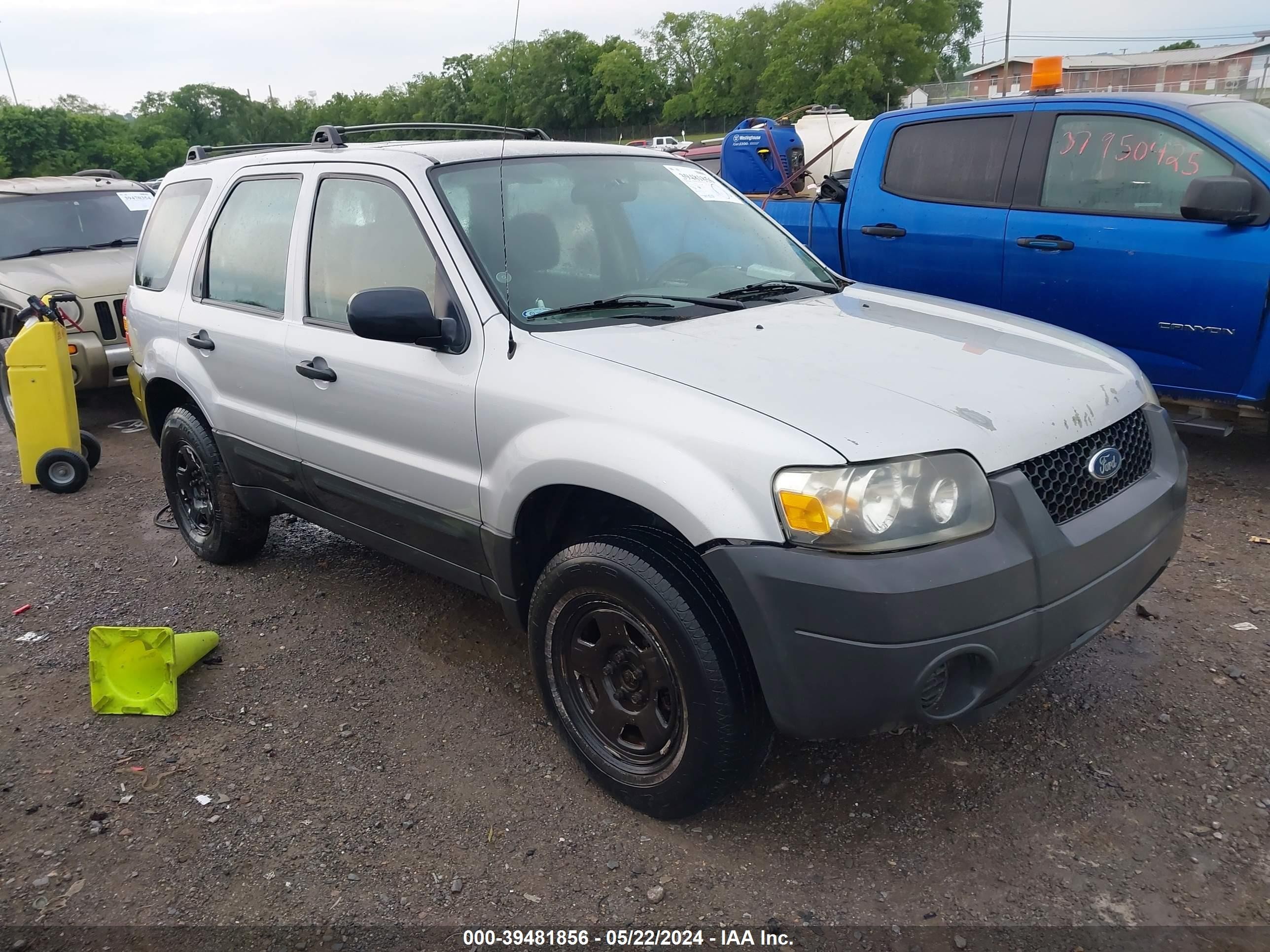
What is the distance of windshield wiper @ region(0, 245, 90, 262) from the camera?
8078 millimetres

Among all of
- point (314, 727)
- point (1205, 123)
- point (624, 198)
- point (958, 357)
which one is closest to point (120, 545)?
point (314, 727)

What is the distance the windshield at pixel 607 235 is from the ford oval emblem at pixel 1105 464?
1230mm

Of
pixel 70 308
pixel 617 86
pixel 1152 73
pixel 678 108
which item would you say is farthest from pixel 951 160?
pixel 1152 73

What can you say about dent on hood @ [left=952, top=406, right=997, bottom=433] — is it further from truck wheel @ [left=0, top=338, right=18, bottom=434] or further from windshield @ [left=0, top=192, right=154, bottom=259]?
windshield @ [left=0, top=192, right=154, bottom=259]

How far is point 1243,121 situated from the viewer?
16.5 ft

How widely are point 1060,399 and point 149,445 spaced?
6.70m

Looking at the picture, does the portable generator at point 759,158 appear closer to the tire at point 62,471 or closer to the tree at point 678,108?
the tire at point 62,471

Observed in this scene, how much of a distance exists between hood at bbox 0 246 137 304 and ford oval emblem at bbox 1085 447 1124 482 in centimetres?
719

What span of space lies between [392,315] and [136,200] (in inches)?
303

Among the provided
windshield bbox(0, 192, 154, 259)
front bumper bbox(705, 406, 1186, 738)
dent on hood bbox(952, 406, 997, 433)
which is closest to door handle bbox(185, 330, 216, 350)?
front bumper bbox(705, 406, 1186, 738)

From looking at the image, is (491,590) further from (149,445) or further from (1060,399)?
(149,445)

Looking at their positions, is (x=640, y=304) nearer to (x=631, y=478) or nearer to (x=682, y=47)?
(x=631, y=478)

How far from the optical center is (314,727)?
3396 millimetres

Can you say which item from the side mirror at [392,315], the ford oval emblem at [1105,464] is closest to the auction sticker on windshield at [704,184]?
the side mirror at [392,315]
